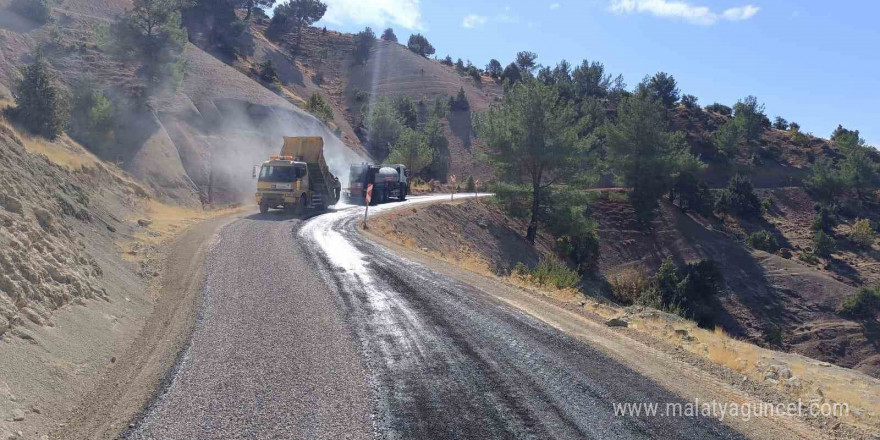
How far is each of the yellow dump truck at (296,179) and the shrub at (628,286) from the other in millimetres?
18126

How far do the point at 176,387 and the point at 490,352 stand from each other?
4.36 m

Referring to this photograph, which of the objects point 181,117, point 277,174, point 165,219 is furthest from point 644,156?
point 165,219

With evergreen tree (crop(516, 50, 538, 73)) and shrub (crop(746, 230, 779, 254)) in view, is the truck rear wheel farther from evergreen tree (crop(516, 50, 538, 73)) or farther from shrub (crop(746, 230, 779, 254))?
evergreen tree (crop(516, 50, 538, 73))

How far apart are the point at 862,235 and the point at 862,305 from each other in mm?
24579

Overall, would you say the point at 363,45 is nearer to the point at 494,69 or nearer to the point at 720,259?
the point at 494,69

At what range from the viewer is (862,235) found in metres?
59.5

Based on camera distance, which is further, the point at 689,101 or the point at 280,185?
the point at 689,101

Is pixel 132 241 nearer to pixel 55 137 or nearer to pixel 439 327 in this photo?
pixel 439 327

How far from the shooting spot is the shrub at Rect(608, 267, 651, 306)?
35.5 metres

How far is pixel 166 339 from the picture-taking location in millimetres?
9453

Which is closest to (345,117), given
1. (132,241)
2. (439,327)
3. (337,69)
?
(337,69)

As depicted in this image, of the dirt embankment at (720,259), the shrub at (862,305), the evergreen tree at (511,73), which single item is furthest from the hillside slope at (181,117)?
the evergreen tree at (511,73)

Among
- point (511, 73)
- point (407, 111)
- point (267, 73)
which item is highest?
point (511, 73)

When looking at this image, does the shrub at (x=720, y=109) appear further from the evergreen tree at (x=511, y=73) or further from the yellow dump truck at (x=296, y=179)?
the yellow dump truck at (x=296, y=179)
